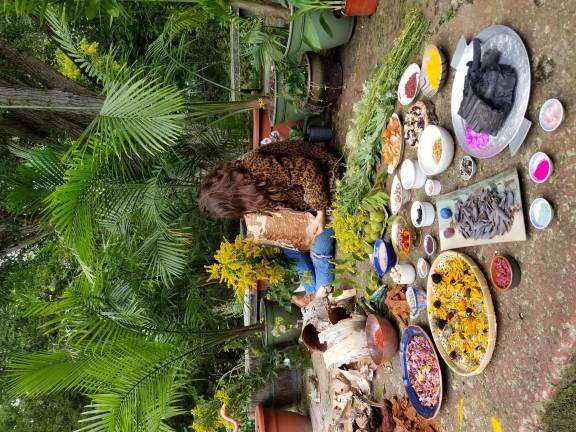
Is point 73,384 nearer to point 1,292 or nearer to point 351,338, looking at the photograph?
point 351,338

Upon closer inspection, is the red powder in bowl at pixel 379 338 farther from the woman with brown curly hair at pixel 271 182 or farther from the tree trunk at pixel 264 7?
the tree trunk at pixel 264 7

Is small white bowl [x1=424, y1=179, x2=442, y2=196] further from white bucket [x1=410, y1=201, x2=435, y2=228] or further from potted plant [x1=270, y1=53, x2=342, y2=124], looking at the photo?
potted plant [x1=270, y1=53, x2=342, y2=124]

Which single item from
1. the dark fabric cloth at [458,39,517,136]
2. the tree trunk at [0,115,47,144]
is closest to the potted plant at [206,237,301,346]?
the dark fabric cloth at [458,39,517,136]

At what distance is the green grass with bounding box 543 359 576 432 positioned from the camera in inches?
49.1

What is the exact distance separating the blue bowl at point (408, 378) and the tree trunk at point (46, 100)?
2763mm

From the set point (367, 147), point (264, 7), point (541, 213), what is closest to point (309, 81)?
point (264, 7)

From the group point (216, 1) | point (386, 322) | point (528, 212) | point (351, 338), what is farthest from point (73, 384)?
point (528, 212)

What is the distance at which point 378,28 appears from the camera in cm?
248

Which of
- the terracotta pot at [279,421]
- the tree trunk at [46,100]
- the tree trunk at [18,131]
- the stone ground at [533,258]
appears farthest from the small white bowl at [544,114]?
the tree trunk at [18,131]

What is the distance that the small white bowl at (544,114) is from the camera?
119 centimetres

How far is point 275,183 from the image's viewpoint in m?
2.67

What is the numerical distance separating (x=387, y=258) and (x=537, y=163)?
1017mm

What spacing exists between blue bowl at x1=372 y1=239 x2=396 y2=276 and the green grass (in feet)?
3.19

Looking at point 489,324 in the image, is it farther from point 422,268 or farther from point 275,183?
point 275,183
